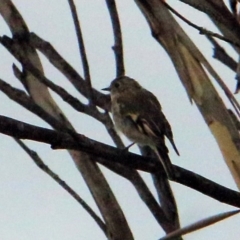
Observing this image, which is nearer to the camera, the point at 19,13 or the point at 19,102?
the point at 19,102

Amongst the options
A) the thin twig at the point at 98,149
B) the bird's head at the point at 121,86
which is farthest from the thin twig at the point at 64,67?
the bird's head at the point at 121,86

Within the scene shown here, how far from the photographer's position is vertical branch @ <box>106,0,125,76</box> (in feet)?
8.40

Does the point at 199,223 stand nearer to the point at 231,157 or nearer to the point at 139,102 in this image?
the point at 231,157

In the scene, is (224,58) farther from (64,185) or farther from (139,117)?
(139,117)

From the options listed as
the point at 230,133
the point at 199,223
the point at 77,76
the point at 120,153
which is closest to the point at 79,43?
the point at 77,76

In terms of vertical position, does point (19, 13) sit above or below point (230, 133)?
above

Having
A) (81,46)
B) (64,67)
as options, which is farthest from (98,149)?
(64,67)

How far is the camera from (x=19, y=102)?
2283 mm

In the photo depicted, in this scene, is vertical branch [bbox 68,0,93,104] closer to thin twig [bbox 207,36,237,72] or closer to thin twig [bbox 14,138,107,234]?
thin twig [bbox 14,138,107,234]

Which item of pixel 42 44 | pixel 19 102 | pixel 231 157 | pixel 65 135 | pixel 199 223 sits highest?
pixel 42 44

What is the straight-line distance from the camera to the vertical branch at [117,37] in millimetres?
2561

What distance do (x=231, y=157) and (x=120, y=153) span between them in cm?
33

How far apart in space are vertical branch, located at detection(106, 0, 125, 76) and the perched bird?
0.91 metres

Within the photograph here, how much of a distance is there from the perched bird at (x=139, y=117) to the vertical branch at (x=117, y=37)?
91 cm
